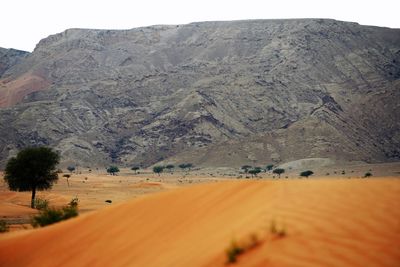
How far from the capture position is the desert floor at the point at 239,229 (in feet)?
22.5

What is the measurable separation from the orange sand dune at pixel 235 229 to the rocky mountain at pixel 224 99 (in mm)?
80322

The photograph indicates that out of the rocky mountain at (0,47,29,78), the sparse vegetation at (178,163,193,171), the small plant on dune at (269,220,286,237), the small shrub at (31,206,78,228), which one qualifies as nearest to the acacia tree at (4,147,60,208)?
the small shrub at (31,206,78,228)

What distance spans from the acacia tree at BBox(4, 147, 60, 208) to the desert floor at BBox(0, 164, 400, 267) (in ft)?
77.4

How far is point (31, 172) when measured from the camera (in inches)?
1467

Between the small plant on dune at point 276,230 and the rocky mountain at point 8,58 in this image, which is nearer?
the small plant on dune at point 276,230

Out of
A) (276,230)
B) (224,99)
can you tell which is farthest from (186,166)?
(276,230)

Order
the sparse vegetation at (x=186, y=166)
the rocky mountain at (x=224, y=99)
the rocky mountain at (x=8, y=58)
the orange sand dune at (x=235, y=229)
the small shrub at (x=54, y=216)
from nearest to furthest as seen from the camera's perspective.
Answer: the orange sand dune at (x=235, y=229)
the small shrub at (x=54, y=216)
the sparse vegetation at (x=186, y=166)
the rocky mountain at (x=224, y=99)
the rocky mountain at (x=8, y=58)

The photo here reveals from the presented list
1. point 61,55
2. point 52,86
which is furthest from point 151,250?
point 61,55

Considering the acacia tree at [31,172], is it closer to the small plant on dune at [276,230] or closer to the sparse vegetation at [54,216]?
the sparse vegetation at [54,216]

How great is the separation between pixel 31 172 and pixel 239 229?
32.2m

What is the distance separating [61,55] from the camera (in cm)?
15550

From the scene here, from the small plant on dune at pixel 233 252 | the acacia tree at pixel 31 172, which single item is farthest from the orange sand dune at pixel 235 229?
the acacia tree at pixel 31 172

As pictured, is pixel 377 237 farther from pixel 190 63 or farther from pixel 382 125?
pixel 190 63

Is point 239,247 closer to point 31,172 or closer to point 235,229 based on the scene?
point 235,229
